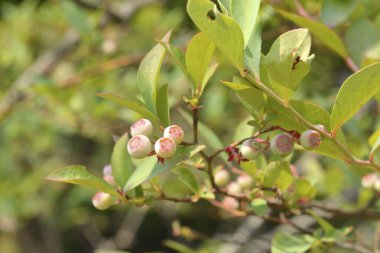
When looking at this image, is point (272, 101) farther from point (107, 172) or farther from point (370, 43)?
point (370, 43)

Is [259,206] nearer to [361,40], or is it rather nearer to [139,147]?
[139,147]

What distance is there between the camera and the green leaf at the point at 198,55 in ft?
1.83

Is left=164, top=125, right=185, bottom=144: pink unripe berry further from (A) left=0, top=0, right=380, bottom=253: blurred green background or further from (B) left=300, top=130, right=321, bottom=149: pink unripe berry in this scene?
(A) left=0, top=0, right=380, bottom=253: blurred green background

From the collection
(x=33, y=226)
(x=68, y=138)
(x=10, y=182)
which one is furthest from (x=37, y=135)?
(x=68, y=138)

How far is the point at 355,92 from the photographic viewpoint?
542 millimetres

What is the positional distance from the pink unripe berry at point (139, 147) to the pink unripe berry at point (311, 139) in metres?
0.14

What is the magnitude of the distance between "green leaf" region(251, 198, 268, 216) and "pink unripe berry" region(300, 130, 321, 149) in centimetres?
14

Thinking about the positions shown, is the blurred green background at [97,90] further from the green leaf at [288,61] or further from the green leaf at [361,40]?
the green leaf at [288,61]

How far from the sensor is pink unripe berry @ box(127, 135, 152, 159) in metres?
0.54

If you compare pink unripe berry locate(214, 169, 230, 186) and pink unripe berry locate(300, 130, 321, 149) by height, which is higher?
pink unripe berry locate(300, 130, 321, 149)

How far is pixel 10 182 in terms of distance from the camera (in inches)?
79.6

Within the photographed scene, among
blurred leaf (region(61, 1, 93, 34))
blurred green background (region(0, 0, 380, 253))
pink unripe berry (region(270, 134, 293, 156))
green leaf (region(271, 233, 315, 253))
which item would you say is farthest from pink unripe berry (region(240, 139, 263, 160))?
blurred leaf (region(61, 1, 93, 34))

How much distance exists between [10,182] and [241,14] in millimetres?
1635

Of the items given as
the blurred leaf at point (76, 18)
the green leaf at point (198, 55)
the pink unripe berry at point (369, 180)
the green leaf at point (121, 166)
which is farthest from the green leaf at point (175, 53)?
the blurred leaf at point (76, 18)
